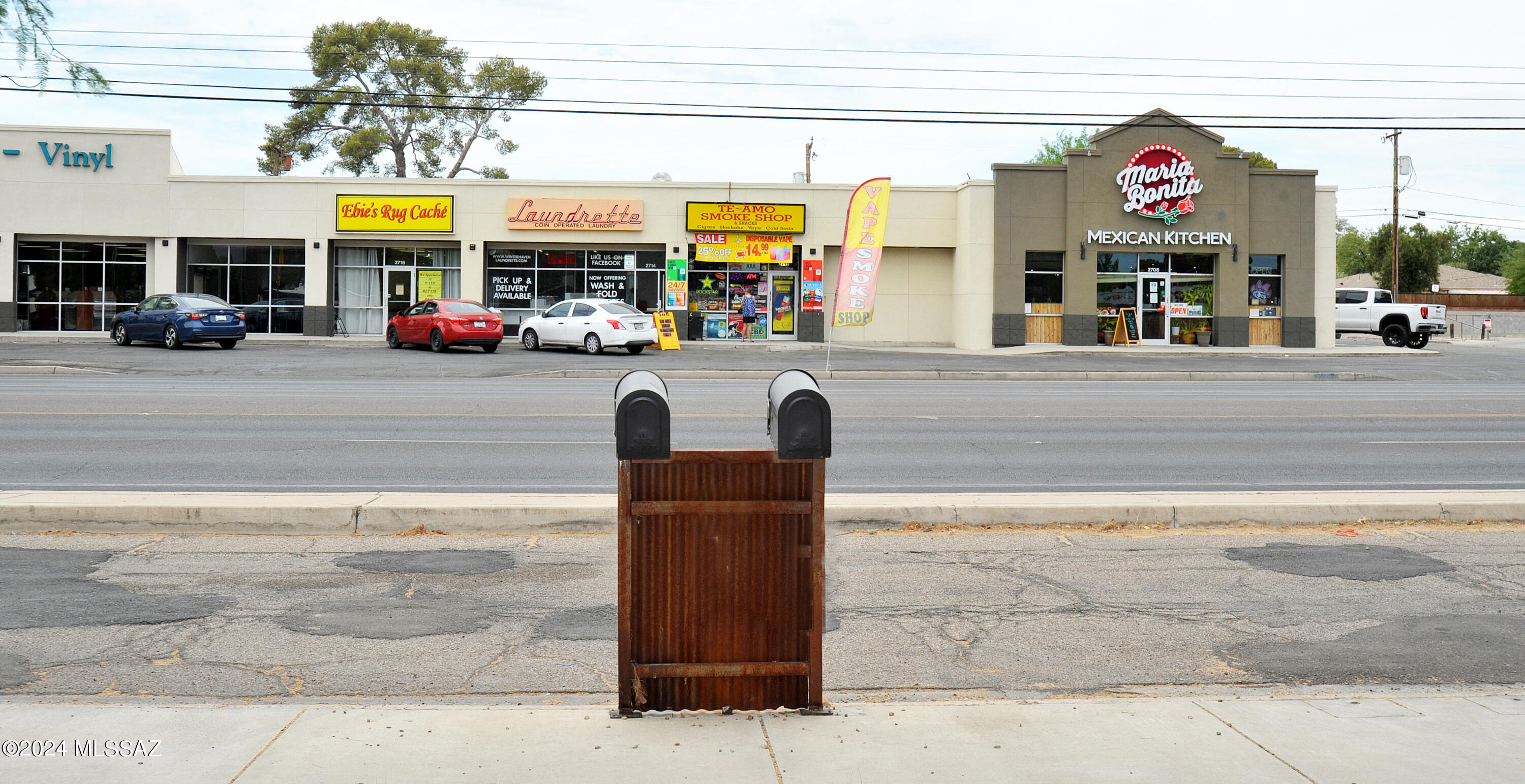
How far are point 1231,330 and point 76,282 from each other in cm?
3569

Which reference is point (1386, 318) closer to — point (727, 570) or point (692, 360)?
point (692, 360)

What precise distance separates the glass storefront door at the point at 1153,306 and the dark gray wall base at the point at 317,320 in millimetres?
25225

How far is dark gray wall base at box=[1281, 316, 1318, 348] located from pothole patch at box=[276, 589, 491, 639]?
117 ft

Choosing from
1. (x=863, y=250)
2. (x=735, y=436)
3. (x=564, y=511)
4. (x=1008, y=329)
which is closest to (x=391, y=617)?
(x=564, y=511)

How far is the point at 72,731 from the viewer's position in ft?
14.1

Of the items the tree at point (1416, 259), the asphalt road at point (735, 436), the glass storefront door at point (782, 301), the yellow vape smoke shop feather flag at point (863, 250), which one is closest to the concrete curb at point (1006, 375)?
the asphalt road at point (735, 436)

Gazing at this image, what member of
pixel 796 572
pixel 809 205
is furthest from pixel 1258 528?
pixel 809 205

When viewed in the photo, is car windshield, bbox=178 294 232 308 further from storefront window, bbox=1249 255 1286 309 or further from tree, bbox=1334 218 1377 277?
tree, bbox=1334 218 1377 277

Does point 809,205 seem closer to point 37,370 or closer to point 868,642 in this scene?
point 37,370

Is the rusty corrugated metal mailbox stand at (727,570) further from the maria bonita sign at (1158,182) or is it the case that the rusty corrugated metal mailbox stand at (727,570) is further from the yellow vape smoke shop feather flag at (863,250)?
the maria bonita sign at (1158,182)

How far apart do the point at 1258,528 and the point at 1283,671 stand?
3.30m

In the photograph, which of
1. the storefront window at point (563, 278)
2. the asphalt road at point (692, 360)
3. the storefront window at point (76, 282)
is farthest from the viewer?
the storefront window at point (563, 278)

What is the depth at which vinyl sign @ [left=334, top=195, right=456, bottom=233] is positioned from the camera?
3647cm

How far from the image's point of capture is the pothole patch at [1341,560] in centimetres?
728
